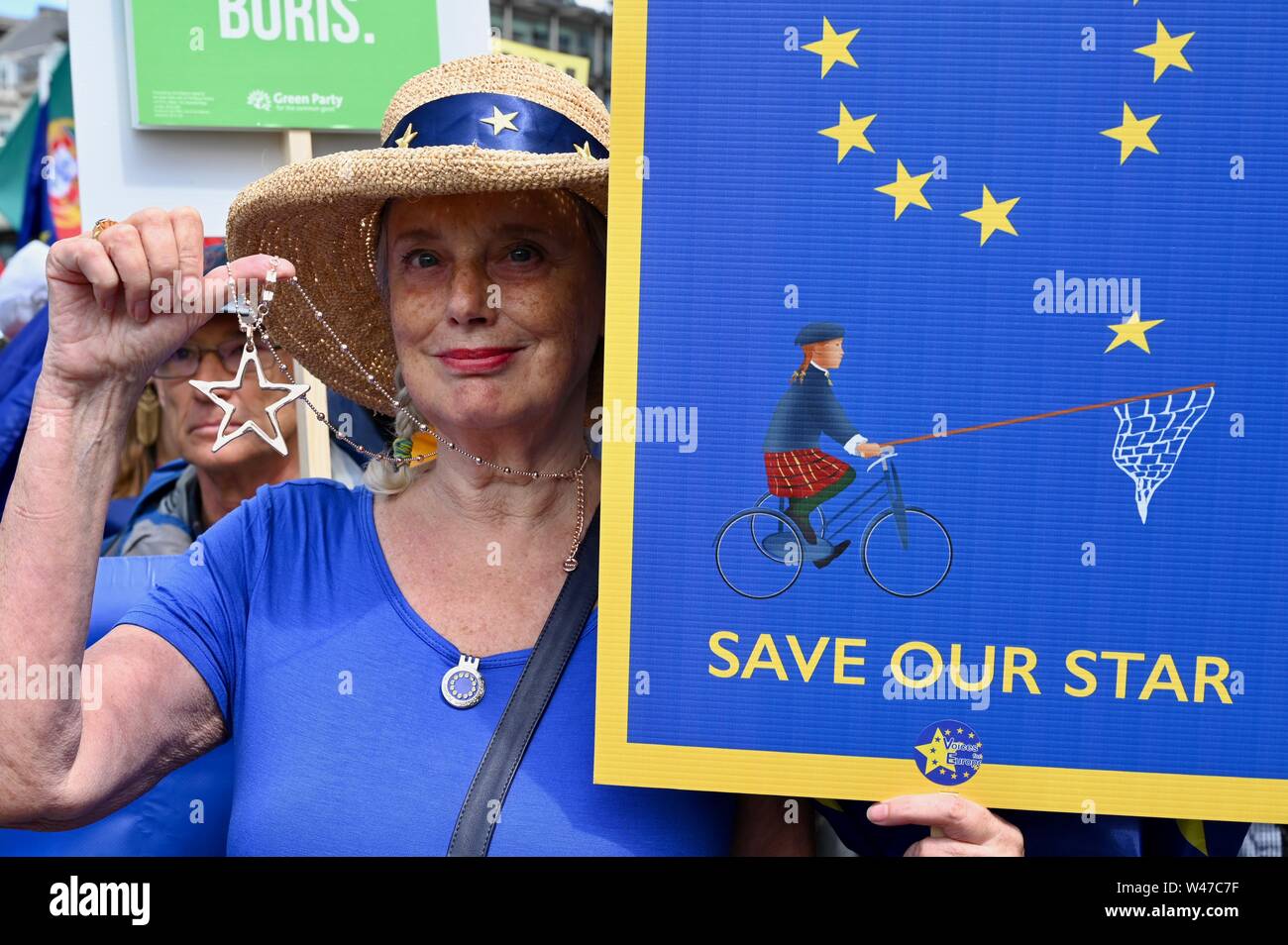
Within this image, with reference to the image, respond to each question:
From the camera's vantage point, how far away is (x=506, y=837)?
172 centimetres

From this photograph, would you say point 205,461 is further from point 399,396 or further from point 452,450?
point 452,450

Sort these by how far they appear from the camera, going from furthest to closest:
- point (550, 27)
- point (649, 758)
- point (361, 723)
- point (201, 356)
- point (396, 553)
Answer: point (550, 27) → point (201, 356) → point (396, 553) → point (361, 723) → point (649, 758)

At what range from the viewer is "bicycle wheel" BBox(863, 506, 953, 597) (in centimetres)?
162

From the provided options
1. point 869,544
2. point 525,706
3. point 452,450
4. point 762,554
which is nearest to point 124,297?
point 452,450

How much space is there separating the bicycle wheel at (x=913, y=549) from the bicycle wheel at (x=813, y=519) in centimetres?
6

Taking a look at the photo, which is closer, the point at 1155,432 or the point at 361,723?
the point at 1155,432

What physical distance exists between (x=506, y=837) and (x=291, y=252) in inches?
39.9

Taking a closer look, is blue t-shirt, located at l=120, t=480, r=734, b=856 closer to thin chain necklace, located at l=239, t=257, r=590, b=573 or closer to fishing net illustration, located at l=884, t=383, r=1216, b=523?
thin chain necklace, located at l=239, t=257, r=590, b=573

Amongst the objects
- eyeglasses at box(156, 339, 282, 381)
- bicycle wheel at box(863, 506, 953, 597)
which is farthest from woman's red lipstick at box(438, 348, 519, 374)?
eyeglasses at box(156, 339, 282, 381)

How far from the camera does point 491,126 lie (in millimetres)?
1833

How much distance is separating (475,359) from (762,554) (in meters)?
0.50

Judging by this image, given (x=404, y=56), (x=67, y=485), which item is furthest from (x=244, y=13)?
(x=67, y=485)

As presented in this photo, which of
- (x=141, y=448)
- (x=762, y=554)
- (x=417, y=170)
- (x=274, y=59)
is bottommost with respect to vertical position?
(x=141, y=448)
